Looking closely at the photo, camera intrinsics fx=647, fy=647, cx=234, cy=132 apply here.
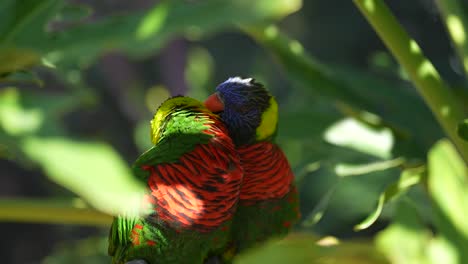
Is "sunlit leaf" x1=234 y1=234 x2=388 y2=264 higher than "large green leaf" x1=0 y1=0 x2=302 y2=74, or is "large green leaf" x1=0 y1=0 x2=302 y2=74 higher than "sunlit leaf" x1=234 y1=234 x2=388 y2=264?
"large green leaf" x1=0 y1=0 x2=302 y2=74

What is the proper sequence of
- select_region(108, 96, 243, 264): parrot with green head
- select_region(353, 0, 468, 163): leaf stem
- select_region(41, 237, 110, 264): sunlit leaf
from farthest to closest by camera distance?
select_region(41, 237, 110, 264): sunlit leaf → select_region(353, 0, 468, 163): leaf stem → select_region(108, 96, 243, 264): parrot with green head

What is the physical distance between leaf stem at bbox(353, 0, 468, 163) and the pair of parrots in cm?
13

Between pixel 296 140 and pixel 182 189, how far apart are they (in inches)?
13.8

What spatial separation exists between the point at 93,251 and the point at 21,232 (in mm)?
567

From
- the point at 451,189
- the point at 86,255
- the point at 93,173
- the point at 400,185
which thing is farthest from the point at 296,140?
the point at 86,255

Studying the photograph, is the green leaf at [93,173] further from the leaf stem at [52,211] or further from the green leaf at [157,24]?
the leaf stem at [52,211]

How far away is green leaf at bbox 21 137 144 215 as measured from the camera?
0.31m

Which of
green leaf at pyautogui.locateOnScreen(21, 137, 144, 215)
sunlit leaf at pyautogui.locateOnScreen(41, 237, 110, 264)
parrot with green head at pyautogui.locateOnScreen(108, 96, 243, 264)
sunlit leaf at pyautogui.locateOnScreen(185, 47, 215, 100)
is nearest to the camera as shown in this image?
green leaf at pyautogui.locateOnScreen(21, 137, 144, 215)

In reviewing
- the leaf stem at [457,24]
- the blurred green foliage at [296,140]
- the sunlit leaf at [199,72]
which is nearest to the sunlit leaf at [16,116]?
the blurred green foliage at [296,140]

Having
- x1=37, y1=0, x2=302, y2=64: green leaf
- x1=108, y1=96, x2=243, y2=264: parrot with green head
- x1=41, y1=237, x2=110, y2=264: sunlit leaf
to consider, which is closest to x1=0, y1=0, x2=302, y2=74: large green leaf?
x1=37, y1=0, x2=302, y2=64: green leaf

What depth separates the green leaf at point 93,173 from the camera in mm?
312

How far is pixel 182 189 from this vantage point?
1.44 feet

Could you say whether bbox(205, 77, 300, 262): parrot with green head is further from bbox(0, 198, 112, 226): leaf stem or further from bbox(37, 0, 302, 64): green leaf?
bbox(0, 198, 112, 226): leaf stem

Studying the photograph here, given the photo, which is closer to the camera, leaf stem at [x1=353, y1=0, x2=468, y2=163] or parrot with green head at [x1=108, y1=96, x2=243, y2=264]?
parrot with green head at [x1=108, y1=96, x2=243, y2=264]
